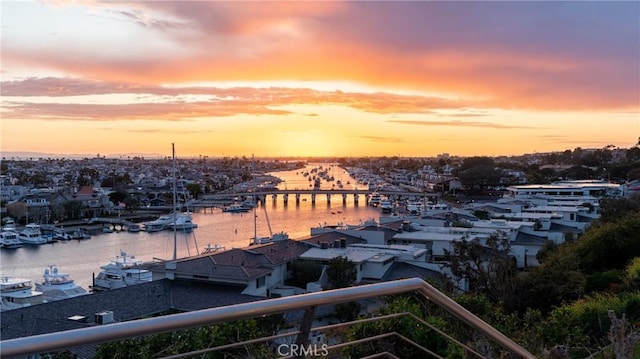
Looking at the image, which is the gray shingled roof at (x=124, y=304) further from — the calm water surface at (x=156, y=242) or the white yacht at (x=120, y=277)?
the calm water surface at (x=156, y=242)

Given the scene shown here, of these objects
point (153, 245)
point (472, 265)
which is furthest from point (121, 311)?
point (153, 245)

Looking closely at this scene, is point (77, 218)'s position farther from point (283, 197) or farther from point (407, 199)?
point (407, 199)

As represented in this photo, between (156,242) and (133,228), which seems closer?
(156,242)

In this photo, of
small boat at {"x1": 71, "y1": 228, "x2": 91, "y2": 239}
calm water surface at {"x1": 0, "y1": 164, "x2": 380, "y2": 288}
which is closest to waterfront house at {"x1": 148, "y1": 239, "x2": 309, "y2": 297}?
calm water surface at {"x1": 0, "y1": 164, "x2": 380, "y2": 288}

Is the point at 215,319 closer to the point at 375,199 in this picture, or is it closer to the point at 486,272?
the point at 486,272

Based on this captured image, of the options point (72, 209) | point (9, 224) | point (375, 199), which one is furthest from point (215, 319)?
point (375, 199)

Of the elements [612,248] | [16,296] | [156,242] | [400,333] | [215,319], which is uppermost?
[215,319]
